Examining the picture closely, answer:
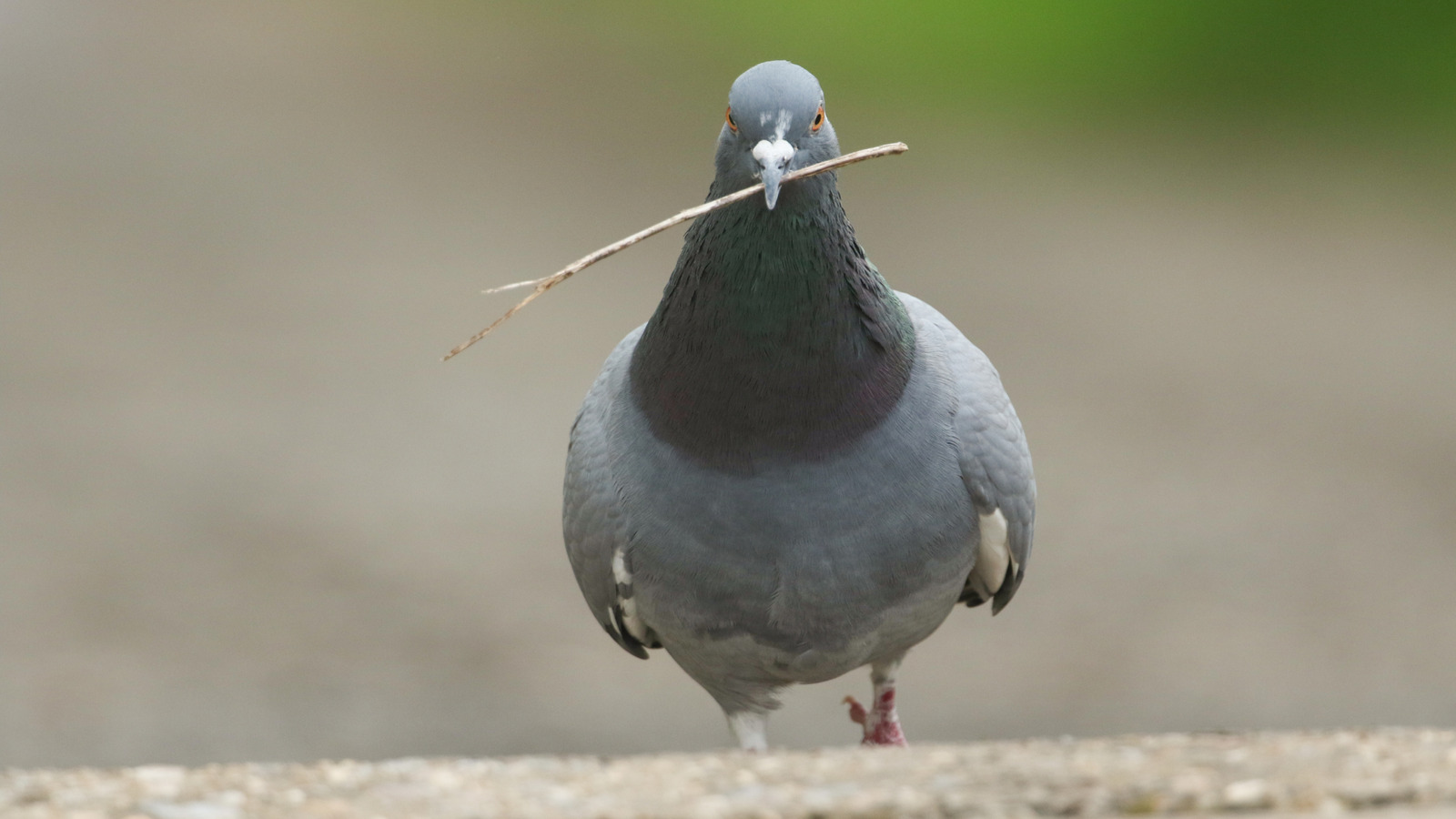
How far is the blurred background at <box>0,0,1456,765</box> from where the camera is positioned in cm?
788

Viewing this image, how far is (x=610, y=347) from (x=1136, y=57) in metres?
6.57

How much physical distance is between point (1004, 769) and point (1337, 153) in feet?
45.8

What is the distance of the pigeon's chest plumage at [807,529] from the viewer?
3840 mm

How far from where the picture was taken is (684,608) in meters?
4.04

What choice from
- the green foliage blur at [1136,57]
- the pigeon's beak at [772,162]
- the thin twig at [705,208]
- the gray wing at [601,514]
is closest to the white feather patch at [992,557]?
the gray wing at [601,514]

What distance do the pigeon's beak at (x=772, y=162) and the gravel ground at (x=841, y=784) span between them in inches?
50.2

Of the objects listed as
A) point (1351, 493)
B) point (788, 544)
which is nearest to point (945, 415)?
point (788, 544)

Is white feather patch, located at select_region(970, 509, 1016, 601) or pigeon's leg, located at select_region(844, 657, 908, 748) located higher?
white feather patch, located at select_region(970, 509, 1016, 601)

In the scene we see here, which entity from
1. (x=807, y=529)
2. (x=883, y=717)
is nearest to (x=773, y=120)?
(x=807, y=529)

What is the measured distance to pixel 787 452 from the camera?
381 cm

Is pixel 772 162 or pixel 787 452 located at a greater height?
pixel 772 162

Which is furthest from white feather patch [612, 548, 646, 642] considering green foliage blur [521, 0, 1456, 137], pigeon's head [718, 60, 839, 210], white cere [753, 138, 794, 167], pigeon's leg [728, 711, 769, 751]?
green foliage blur [521, 0, 1456, 137]

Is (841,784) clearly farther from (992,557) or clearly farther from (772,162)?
(992,557)

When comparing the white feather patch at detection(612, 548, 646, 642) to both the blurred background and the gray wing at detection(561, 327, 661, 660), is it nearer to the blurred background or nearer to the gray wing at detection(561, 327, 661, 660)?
the gray wing at detection(561, 327, 661, 660)
